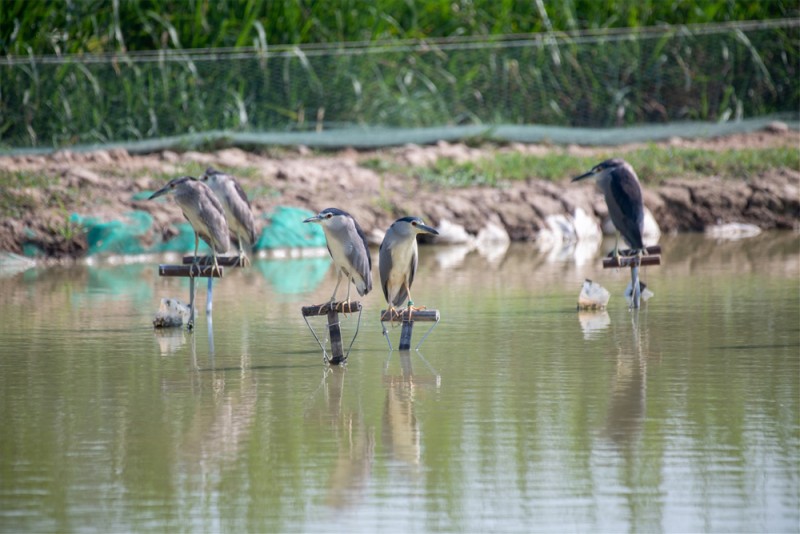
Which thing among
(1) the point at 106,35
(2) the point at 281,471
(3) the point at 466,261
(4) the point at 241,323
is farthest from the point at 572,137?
(2) the point at 281,471

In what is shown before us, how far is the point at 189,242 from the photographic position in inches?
587

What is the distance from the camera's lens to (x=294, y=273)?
13383 mm

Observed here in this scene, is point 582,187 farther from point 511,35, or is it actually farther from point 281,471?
point 281,471

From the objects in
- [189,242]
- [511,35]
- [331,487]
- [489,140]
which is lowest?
[331,487]

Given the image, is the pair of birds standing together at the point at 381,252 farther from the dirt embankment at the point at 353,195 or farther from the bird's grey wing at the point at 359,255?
the dirt embankment at the point at 353,195

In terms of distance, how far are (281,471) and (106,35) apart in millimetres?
14791

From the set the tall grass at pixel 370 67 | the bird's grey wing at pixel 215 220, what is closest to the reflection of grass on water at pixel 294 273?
the bird's grey wing at pixel 215 220

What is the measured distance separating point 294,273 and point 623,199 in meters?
3.65

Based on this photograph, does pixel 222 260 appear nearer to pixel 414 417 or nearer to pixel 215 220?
pixel 215 220

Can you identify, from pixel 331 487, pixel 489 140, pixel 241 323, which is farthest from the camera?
pixel 489 140

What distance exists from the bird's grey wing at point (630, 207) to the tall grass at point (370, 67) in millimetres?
8562

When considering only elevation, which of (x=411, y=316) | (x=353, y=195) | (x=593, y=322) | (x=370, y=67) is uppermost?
(x=370, y=67)

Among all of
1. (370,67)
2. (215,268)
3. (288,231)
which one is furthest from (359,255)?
(370,67)

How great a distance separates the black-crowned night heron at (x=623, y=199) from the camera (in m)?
10.9
